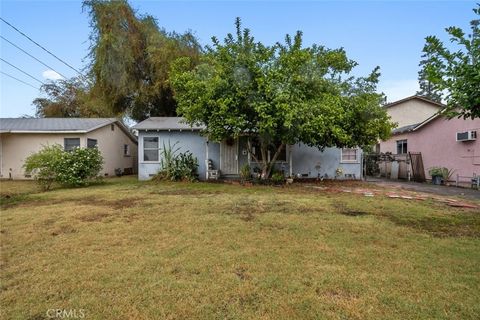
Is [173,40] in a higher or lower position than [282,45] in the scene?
higher

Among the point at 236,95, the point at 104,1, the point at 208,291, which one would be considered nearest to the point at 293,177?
the point at 236,95

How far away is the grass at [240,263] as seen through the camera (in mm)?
2693

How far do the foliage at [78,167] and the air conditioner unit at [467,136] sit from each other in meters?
15.5

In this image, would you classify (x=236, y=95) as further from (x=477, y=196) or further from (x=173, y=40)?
(x=173, y=40)

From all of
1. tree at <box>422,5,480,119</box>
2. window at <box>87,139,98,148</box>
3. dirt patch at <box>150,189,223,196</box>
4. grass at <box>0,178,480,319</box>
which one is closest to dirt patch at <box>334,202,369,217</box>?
grass at <box>0,178,480,319</box>

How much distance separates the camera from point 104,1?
1848 centimetres

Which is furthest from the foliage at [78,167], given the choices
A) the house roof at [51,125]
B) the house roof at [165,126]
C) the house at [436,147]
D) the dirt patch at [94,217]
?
the house at [436,147]

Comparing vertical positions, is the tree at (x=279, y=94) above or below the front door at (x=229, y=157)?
above

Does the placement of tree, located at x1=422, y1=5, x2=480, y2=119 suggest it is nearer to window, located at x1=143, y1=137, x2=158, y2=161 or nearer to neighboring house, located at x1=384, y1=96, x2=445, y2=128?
window, located at x1=143, y1=137, x2=158, y2=161

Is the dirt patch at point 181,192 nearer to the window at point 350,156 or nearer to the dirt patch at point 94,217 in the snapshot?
the dirt patch at point 94,217

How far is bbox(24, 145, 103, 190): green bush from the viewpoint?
10766mm

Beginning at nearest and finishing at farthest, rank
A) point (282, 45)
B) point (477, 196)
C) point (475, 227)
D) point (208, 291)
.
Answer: point (208, 291) < point (475, 227) < point (477, 196) < point (282, 45)

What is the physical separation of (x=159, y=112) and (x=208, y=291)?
19.6 m

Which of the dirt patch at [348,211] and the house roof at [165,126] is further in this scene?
the house roof at [165,126]
